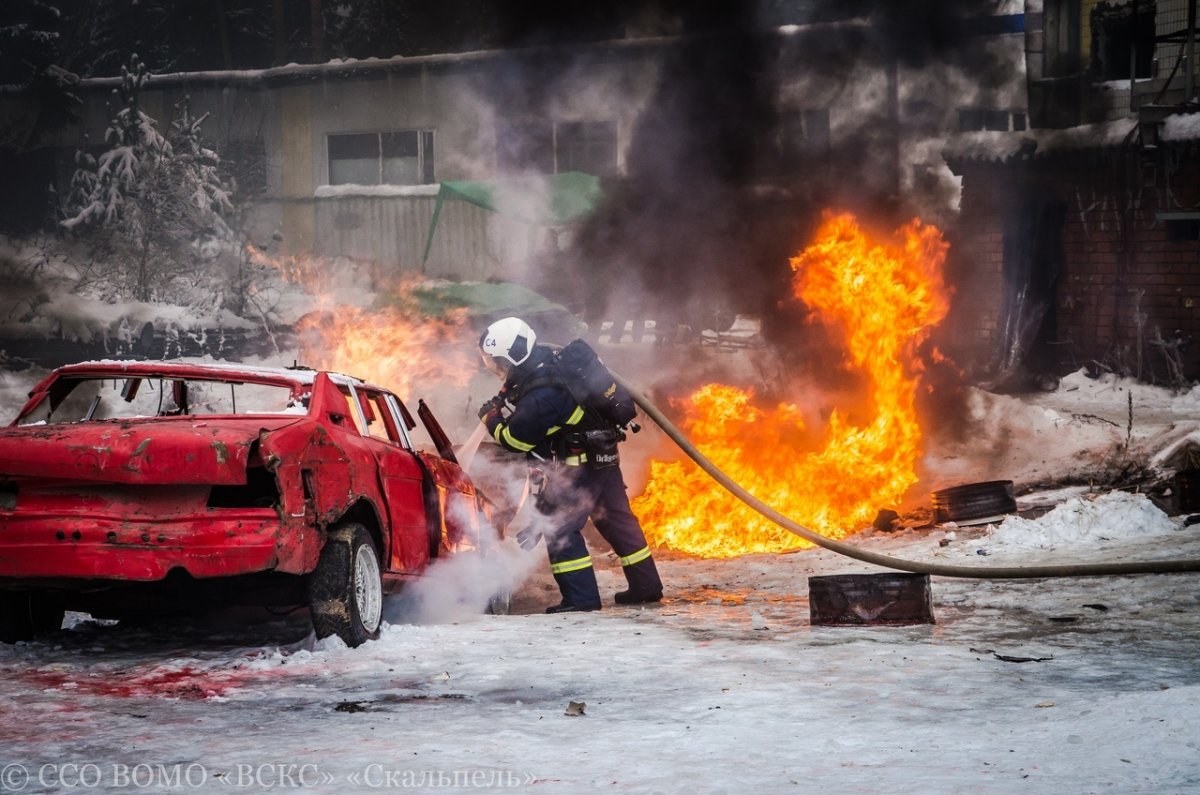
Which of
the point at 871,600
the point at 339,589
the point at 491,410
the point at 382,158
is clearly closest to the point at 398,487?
the point at 339,589

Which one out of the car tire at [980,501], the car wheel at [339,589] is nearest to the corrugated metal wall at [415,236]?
the car tire at [980,501]

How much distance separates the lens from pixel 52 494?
579 centimetres

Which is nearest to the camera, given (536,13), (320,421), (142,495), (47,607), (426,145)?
(142,495)

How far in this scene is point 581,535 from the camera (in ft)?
27.4

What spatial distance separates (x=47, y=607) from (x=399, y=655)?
200cm

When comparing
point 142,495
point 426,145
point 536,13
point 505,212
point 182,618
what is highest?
point 536,13

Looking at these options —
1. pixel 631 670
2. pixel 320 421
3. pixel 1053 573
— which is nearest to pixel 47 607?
pixel 320 421

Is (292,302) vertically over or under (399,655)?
over

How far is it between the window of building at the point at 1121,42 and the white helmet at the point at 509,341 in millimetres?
14698

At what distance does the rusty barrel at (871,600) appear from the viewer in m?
7.05

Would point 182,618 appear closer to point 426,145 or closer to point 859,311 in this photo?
point 859,311

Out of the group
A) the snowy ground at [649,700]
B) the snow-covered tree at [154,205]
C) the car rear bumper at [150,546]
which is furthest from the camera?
the snow-covered tree at [154,205]

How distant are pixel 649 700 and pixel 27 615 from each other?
3.43 m

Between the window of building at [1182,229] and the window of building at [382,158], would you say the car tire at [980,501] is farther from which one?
the window of building at [382,158]
